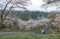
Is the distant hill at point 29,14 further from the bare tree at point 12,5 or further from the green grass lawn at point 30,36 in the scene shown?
the green grass lawn at point 30,36

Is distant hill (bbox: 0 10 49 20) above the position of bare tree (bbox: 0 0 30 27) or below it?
below

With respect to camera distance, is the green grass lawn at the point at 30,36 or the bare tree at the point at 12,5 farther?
the bare tree at the point at 12,5

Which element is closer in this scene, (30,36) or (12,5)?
(30,36)

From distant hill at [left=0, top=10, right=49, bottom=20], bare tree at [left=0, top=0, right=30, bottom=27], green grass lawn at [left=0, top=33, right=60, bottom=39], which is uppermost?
bare tree at [left=0, top=0, right=30, bottom=27]

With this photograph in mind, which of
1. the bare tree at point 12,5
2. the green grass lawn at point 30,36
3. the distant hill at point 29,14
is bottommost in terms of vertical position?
the green grass lawn at point 30,36

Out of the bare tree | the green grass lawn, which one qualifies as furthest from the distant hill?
the green grass lawn

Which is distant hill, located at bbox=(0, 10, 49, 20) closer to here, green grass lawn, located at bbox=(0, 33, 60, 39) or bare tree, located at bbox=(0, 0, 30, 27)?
bare tree, located at bbox=(0, 0, 30, 27)

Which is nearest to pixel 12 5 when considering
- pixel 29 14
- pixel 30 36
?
pixel 29 14

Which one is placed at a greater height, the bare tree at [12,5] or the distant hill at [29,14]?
the bare tree at [12,5]

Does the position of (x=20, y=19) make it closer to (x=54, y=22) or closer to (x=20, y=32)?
(x=20, y=32)

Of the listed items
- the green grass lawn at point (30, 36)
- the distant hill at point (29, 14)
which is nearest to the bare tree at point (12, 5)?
the distant hill at point (29, 14)

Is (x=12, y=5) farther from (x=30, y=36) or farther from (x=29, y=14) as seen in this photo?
(x=30, y=36)

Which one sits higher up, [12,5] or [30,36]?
[12,5]

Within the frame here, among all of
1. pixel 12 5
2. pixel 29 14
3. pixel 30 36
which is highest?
pixel 12 5
